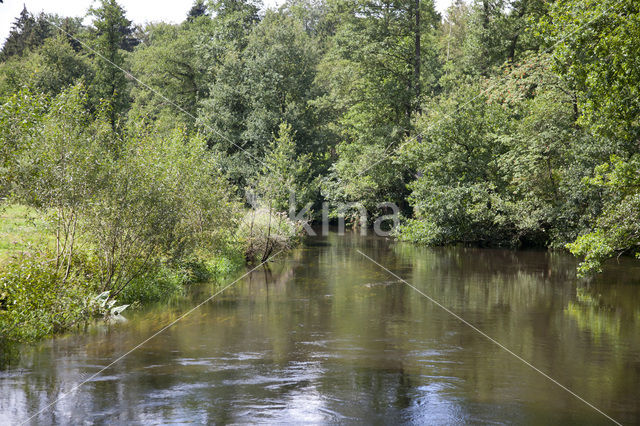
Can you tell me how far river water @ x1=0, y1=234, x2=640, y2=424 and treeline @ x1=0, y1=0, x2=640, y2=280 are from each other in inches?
130

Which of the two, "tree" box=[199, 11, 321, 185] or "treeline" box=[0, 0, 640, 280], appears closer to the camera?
"treeline" box=[0, 0, 640, 280]

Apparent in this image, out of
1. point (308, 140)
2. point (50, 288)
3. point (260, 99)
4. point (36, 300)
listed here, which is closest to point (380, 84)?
point (308, 140)

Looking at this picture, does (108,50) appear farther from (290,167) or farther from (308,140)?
(290,167)

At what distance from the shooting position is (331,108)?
155 ft

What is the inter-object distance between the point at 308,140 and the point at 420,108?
32.7 feet

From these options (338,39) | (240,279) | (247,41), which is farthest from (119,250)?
(247,41)

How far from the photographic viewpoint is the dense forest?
13.0 metres

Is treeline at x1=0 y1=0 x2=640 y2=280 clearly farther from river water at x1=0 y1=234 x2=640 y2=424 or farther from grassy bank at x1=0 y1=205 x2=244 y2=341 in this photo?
river water at x1=0 y1=234 x2=640 y2=424

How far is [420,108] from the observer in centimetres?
4016

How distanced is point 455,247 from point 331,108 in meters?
19.8

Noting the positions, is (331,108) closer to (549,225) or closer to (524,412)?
(549,225)

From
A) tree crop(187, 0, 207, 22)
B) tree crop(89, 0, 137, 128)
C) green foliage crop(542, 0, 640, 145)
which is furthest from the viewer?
tree crop(187, 0, 207, 22)

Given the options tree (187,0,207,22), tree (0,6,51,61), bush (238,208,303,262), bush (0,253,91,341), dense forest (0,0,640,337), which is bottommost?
bush (0,253,91,341)

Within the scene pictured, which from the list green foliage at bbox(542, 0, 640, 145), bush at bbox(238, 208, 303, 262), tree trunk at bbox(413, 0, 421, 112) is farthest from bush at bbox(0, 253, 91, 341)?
tree trunk at bbox(413, 0, 421, 112)
